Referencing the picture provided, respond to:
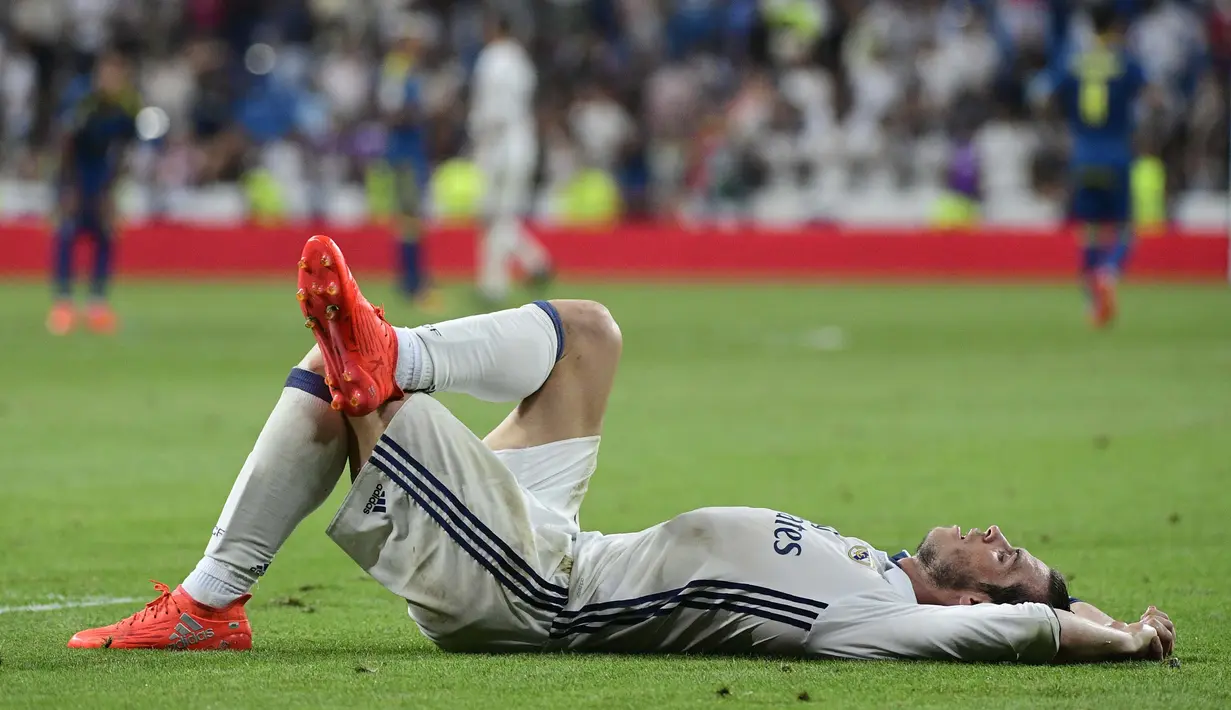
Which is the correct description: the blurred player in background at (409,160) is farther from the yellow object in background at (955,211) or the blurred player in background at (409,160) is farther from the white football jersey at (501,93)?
the yellow object in background at (955,211)

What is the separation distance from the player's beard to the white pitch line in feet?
8.30

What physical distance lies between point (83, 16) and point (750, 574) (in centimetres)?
2497

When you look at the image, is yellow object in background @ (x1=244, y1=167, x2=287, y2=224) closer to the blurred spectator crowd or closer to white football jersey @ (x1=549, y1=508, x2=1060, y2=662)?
the blurred spectator crowd

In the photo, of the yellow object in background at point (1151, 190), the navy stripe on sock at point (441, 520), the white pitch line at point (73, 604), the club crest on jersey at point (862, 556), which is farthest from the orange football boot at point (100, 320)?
the yellow object in background at point (1151, 190)

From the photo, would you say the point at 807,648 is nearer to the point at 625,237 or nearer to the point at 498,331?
the point at 498,331

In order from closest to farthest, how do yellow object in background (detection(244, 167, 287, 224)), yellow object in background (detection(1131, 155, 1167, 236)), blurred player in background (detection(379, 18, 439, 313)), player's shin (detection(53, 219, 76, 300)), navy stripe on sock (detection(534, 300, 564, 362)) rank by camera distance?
navy stripe on sock (detection(534, 300, 564, 362)) → player's shin (detection(53, 219, 76, 300)) → blurred player in background (detection(379, 18, 439, 313)) → yellow object in background (detection(1131, 155, 1167, 236)) → yellow object in background (detection(244, 167, 287, 224))

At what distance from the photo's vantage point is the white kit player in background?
64.2ft

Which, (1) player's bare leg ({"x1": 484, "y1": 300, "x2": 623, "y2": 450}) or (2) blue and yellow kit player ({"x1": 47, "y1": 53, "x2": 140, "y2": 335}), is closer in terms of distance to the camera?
(1) player's bare leg ({"x1": 484, "y1": 300, "x2": 623, "y2": 450})

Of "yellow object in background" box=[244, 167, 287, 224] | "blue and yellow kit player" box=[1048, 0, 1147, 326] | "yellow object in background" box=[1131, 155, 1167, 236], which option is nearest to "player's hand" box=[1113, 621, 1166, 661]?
"blue and yellow kit player" box=[1048, 0, 1147, 326]

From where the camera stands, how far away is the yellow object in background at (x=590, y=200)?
26234mm

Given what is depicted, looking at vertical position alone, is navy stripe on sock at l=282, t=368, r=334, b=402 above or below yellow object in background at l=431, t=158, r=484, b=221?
above

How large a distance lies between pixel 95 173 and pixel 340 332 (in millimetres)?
12373

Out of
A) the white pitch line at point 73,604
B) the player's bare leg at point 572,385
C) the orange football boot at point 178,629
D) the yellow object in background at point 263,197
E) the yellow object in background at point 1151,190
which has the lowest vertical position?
the yellow object in background at point 263,197

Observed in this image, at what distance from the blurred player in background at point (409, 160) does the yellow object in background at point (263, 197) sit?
6.52m
